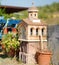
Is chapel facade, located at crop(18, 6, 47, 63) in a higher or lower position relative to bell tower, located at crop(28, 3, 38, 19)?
lower

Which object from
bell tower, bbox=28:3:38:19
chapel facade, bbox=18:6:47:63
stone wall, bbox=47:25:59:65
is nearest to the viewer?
stone wall, bbox=47:25:59:65

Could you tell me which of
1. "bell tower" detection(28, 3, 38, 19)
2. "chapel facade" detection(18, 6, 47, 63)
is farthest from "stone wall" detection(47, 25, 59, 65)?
"bell tower" detection(28, 3, 38, 19)

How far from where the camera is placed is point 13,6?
24641 millimetres

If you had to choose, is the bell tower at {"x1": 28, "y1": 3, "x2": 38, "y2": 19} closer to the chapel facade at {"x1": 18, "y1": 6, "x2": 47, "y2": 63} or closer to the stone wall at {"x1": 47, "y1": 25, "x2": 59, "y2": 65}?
the chapel facade at {"x1": 18, "y1": 6, "x2": 47, "y2": 63}

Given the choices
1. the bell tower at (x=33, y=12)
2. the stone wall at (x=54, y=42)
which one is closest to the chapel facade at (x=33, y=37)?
the bell tower at (x=33, y=12)

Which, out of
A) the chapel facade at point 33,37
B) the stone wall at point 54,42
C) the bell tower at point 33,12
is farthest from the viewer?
the bell tower at point 33,12

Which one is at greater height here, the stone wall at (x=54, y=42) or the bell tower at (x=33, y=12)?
the bell tower at (x=33, y=12)

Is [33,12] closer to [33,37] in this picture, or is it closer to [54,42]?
[33,37]

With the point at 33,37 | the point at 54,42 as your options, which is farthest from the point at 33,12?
the point at 54,42

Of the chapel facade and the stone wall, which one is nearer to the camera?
the stone wall

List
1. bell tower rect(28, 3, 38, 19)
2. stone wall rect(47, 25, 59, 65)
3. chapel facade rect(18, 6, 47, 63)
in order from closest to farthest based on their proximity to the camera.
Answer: stone wall rect(47, 25, 59, 65) < chapel facade rect(18, 6, 47, 63) < bell tower rect(28, 3, 38, 19)

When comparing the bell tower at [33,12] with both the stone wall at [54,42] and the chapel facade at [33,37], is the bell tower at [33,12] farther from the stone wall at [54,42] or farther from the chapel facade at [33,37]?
the stone wall at [54,42]

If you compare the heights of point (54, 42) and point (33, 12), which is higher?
point (33, 12)

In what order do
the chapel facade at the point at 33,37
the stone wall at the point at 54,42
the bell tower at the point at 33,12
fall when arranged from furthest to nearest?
the bell tower at the point at 33,12 < the chapel facade at the point at 33,37 < the stone wall at the point at 54,42
